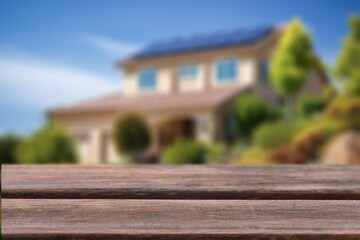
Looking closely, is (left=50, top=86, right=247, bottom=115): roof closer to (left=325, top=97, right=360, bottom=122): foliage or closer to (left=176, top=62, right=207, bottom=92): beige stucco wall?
(left=176, top=62, right=207, bottom=92): beige stucco wall

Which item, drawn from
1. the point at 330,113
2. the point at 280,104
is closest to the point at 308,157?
the point at 330,113

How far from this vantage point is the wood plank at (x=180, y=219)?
149 centimetres

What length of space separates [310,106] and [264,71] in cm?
212

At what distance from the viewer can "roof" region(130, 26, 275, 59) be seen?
2133 centimetres

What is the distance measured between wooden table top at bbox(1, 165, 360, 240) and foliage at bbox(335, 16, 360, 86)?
17207 mm

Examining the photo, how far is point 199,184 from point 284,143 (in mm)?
15157

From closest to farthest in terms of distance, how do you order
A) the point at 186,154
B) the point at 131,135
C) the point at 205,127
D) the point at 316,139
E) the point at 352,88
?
the point at 316,139 < the point at 186,154 < the point at 352,88 < the point at 131,135 < the point at 205,127

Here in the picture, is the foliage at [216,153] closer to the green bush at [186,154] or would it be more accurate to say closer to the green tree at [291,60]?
the green bush at [186,154]

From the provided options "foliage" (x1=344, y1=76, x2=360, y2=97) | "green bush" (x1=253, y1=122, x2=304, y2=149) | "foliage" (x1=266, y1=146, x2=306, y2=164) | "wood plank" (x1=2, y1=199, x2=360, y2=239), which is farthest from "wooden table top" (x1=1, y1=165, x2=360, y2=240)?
"foliage" (x1=344, y1=76, x2=360, y2=97)

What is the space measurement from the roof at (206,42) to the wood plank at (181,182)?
1927 centimetres

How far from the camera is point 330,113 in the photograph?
15.4 metres

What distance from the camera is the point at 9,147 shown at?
1862cm

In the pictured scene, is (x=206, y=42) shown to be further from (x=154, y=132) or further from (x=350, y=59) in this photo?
(x=350, y=59)

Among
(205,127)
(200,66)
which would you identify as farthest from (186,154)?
(200,66)
